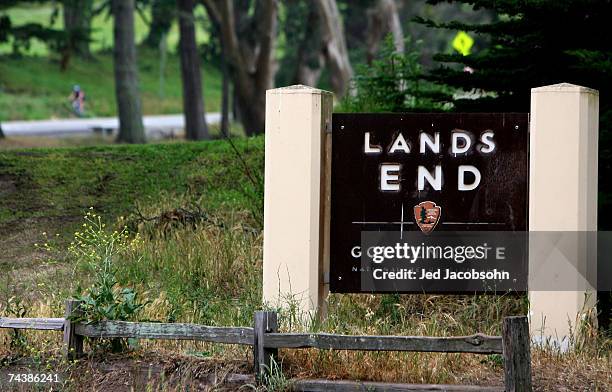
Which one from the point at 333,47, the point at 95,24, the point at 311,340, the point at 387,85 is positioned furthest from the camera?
the point at 95,24

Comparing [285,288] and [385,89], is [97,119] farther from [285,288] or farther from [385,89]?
[285,288]

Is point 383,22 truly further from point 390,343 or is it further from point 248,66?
point 390,343

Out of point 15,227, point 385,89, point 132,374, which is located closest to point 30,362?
point 132,374

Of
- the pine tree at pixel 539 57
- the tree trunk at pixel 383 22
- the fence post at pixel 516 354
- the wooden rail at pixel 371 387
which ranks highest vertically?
the tree trunk at pixel 383 22

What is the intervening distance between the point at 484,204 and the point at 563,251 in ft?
2.37

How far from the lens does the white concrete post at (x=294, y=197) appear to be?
9758mm

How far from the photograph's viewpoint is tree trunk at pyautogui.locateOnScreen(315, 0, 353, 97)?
1225 inches

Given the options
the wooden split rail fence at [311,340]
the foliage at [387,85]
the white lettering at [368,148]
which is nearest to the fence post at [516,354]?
the wooden split rail fence at [311,340]

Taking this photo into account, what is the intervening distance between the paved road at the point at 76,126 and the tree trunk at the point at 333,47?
9723mm

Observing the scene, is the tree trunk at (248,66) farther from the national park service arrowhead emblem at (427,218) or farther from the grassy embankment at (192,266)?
the national park service arrowhead emblem at (427,218)

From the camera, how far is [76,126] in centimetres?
4772

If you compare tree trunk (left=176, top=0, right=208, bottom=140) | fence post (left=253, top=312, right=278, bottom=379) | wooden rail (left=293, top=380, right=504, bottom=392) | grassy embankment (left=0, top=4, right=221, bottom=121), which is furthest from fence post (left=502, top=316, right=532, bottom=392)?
grassy embankment (left=0, top=4, right=221, bottom=121)

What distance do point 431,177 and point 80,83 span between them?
184 ft

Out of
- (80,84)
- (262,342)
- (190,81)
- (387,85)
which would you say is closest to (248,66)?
(190,81)
